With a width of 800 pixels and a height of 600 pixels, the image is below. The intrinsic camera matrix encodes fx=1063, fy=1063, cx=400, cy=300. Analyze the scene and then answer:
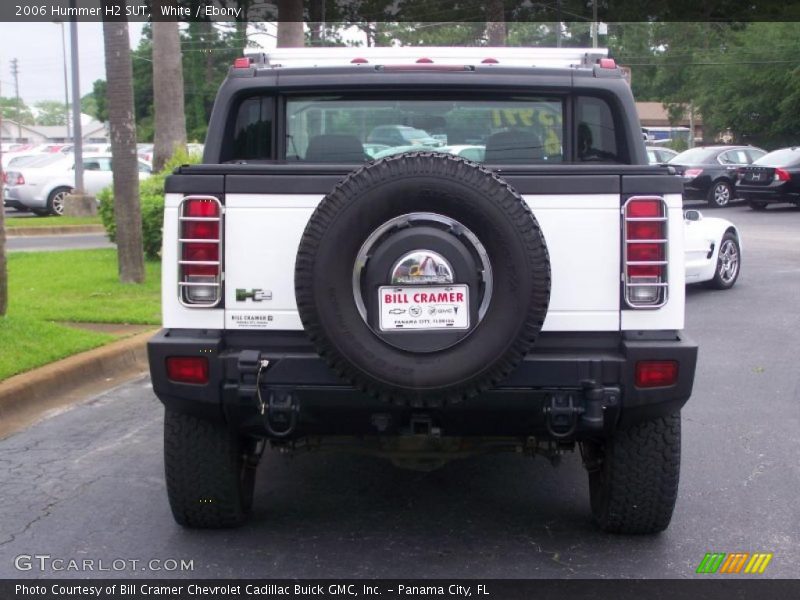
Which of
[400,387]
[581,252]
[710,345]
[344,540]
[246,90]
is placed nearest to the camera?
[400,387]

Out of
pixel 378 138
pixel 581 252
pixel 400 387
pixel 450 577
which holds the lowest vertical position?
pixel 450 577

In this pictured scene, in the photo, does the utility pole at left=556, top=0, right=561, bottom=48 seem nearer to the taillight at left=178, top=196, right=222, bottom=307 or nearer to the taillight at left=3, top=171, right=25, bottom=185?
the taillight at left=3, top=171, right=25, bottom=185

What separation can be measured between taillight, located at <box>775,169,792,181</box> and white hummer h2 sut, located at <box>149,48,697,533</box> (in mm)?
19809

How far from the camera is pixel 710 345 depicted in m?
9.37

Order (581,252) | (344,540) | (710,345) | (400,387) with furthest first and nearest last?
(710,345), (344,540), (581,252), (400,387)

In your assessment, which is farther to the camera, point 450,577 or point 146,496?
point 146,496

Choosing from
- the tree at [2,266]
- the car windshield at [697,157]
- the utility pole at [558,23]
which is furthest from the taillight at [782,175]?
the tree at [2,266]

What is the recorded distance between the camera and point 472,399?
4133mm

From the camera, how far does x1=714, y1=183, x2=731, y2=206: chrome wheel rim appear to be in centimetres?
2491

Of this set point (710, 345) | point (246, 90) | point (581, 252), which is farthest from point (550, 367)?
point (710, 345)

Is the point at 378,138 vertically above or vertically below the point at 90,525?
above

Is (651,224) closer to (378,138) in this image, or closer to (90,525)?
(378,138)

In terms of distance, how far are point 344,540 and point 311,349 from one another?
1.02 metres

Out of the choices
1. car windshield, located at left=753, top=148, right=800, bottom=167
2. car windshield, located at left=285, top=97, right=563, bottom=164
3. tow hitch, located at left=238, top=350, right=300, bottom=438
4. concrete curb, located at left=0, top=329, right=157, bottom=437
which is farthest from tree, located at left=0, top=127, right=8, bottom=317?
car windshield, located at left=753, top=148, right=800, bottom=167
